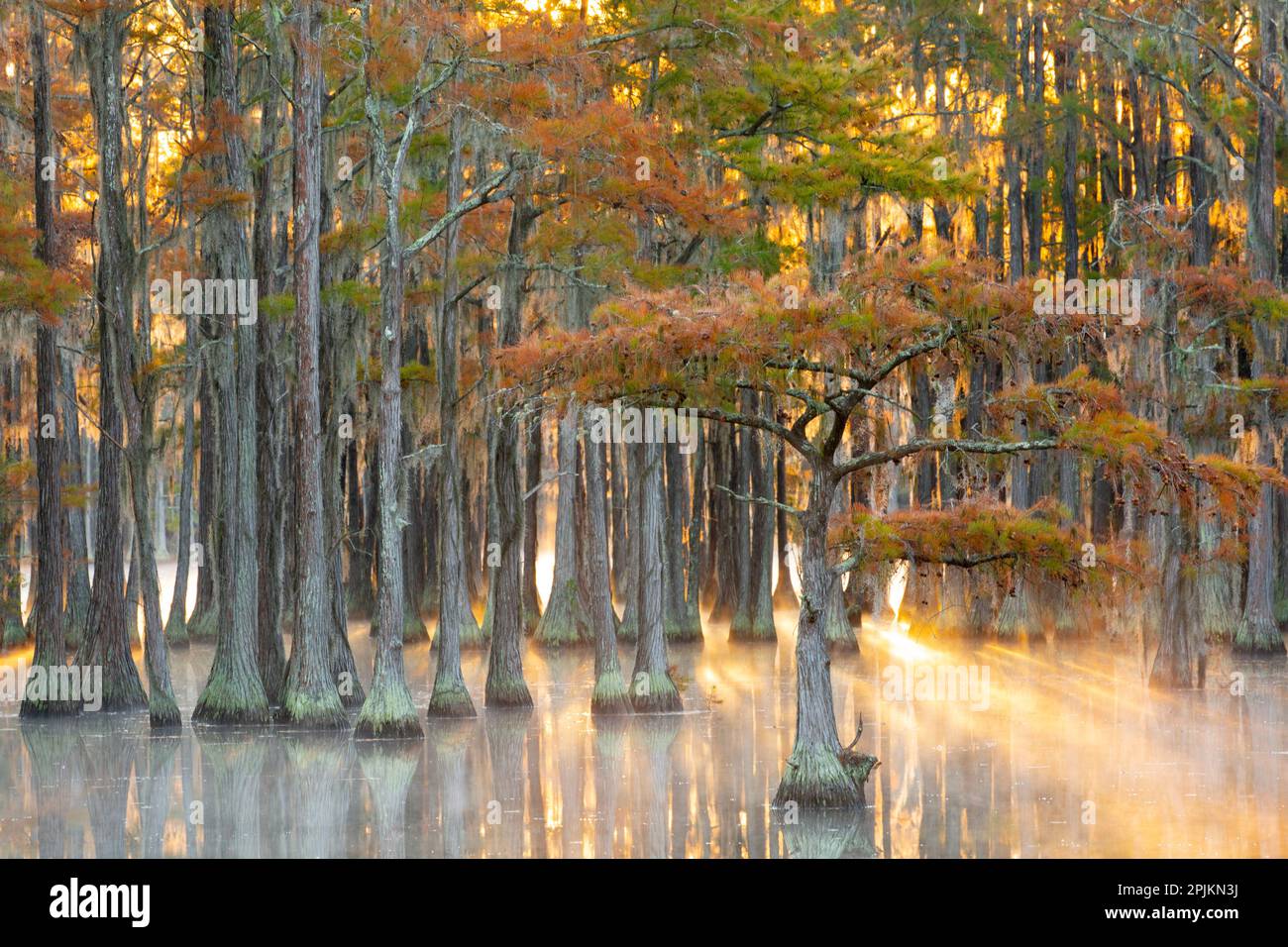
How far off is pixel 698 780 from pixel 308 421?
24.3 feet

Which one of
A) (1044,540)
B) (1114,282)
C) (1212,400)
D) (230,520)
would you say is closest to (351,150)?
(230,520)

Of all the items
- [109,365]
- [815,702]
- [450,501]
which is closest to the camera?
[815,702]

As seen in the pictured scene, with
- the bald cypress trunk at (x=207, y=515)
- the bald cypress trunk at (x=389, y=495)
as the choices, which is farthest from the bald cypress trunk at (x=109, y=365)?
the bald cypress trunk at (x=207, y=515)

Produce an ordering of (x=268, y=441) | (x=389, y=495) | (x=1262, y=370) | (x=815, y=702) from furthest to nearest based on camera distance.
Result: 1. (x=1262, y=370)
2. (x=268, y=441)
3. (x=389, y=495)
4. (x=815, y=702)

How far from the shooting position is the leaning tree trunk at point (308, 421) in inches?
773

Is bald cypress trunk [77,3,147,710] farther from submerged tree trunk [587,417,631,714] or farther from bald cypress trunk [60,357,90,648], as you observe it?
submerged tree trunk [587,417,631,714]

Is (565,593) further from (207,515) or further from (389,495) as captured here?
(389,495)

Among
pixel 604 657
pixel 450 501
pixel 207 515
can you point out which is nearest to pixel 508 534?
pixel 450 501

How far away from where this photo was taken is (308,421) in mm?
19844

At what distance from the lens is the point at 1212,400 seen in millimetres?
23969

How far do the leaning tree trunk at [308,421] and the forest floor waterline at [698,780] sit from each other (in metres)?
0.63

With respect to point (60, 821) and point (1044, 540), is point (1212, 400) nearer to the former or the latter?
point (1044, 540)

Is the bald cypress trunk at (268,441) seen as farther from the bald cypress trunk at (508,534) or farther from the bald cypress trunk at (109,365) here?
the bald cypress trunk at (508,534)

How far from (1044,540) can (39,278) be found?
1260cm
